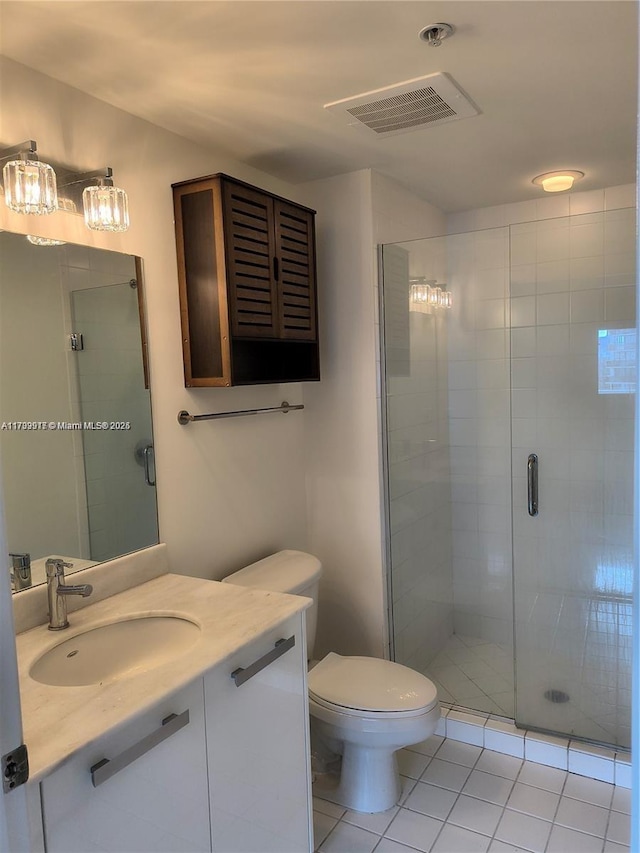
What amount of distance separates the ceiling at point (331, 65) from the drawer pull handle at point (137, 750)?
159 cm

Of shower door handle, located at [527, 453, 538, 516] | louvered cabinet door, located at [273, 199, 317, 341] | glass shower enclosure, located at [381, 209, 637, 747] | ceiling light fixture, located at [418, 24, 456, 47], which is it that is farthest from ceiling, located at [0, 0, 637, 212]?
shower door handle, located at [527, 453, 538, 516]

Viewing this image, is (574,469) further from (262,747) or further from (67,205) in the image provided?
(67,205)

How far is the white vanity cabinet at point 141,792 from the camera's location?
3.67ft

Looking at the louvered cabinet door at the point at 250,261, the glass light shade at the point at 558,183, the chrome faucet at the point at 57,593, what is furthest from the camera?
the glass light shade at the point at 558,183

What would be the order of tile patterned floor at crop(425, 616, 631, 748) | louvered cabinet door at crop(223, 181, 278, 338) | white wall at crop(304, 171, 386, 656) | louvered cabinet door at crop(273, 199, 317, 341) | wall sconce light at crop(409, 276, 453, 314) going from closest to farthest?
1. louvered cabinet door at crop(223, 181, 278, 338)
2. louvered cabinet door at crop(273, 199, 317, 341)
3. tile patterned floor at crop(425, 616, 631, 748)
4. white wall at crop(304, 171, 386, 656)
5. wall sconce light at crop(409, 276, 453, 314)

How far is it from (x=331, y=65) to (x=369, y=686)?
2008 millimetres

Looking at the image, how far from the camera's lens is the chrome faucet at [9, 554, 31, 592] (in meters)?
1.63

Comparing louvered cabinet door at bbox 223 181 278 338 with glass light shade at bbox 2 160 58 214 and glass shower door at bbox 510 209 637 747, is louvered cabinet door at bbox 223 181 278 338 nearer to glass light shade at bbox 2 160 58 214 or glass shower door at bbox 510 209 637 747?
glass light shade at bbox 2 160 58 214

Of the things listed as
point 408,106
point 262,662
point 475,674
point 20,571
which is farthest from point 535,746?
point 408,106

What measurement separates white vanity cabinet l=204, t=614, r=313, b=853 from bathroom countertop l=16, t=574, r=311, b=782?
2.3 inches

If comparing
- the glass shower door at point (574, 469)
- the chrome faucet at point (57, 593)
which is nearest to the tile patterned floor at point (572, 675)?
the glass shower door at point (574, 469)

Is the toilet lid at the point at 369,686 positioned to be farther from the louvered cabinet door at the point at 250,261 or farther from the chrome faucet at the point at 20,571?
the louvered cabinet door at the point at 250,261

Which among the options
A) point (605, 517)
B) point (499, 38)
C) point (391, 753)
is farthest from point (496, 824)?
point (499, 38)

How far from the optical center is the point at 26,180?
1.55 meters
